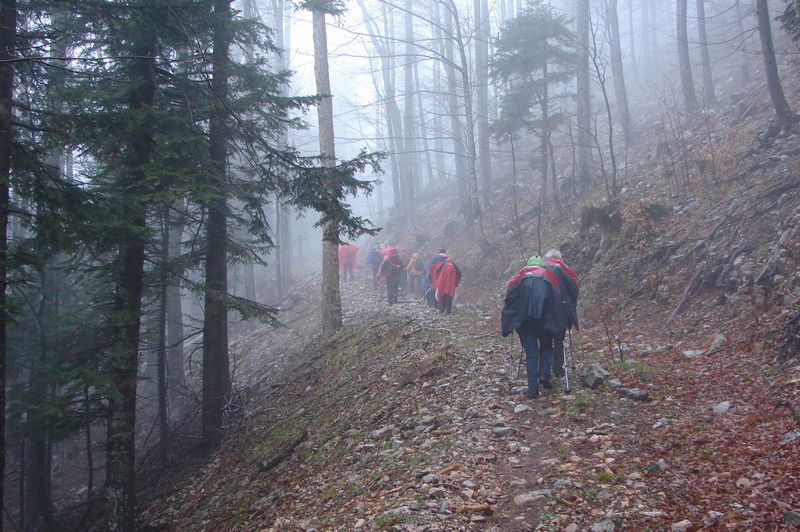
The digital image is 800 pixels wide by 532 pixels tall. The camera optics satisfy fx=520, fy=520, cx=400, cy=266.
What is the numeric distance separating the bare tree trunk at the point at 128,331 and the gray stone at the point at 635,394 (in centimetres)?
735

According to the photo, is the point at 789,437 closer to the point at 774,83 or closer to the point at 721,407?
the point at 721,407

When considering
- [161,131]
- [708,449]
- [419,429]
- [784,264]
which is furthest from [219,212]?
[784,264]

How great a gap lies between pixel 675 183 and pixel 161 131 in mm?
13318

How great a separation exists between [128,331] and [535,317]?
6582 mm

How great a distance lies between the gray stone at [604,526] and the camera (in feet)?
14.2

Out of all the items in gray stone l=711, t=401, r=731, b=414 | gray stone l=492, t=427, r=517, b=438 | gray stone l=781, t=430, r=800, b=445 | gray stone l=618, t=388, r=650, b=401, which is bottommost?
gray stone l=492, t=427, r=517, b=438

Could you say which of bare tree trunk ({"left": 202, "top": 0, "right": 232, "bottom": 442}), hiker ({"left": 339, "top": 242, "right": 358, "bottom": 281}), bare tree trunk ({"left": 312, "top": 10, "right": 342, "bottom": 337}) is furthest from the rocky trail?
hiker ({"left": 339, "top": 242, "right": 358, "bottom": 281})

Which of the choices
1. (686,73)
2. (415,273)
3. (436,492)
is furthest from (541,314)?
(686,73)

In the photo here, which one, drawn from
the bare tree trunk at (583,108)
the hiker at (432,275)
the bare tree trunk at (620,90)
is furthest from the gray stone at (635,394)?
the bare tree trunk at (620,90)

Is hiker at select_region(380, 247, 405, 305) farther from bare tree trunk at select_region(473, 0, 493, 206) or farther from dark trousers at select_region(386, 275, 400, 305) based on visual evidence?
bare tree trunk at select_region(473, 0, 493, 206)

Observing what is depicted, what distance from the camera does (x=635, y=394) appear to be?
6988 millimetres

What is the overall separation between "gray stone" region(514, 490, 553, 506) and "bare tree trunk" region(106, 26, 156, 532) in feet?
20.3

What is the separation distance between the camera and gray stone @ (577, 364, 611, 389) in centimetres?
758

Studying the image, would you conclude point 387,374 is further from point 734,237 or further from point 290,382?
point 734,237
